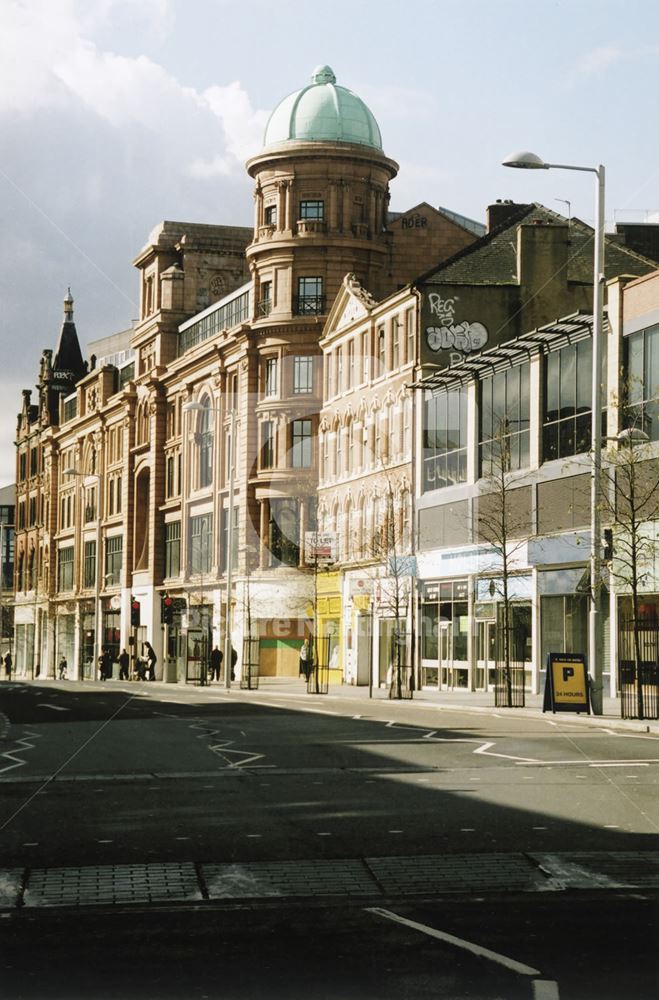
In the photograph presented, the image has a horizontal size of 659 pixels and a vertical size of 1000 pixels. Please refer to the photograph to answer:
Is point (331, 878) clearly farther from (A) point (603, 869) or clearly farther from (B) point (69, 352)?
(B) point (69, 352)

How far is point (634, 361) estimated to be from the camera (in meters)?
42.8

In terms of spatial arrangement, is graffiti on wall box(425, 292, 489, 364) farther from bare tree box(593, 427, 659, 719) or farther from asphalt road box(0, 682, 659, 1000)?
asphalt road box(0, 682, 659, 1000)

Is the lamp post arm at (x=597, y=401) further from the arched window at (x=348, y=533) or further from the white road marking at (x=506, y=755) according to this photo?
the arched window at (x=348, y=533)

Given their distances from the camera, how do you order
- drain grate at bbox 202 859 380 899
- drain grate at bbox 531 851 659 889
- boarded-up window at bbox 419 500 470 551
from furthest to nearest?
boarded-up window at bbox 419 500 470 551
drain grate at bbox 531 851 659 889
drain grate at bbox 202 859 380 899

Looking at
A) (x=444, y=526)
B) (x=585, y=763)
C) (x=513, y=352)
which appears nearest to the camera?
(x=585, y=763)

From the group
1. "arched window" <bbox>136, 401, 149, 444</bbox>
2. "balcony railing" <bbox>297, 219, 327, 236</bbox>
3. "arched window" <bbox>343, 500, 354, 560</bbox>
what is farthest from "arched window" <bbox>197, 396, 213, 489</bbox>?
"arched window" <bbox>343, 500, 354, 560</bbox>

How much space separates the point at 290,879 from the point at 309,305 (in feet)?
205

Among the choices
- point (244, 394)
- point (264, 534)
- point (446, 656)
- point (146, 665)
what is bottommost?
point (146, 665)

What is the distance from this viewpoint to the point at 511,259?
58.5 m

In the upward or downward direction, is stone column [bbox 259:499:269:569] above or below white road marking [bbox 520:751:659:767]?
above

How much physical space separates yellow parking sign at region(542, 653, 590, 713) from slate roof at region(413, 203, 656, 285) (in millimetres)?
25139

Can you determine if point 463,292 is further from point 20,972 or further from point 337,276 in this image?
point 20,972

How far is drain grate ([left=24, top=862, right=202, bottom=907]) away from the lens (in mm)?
10086

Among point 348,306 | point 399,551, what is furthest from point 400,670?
point 348,306
